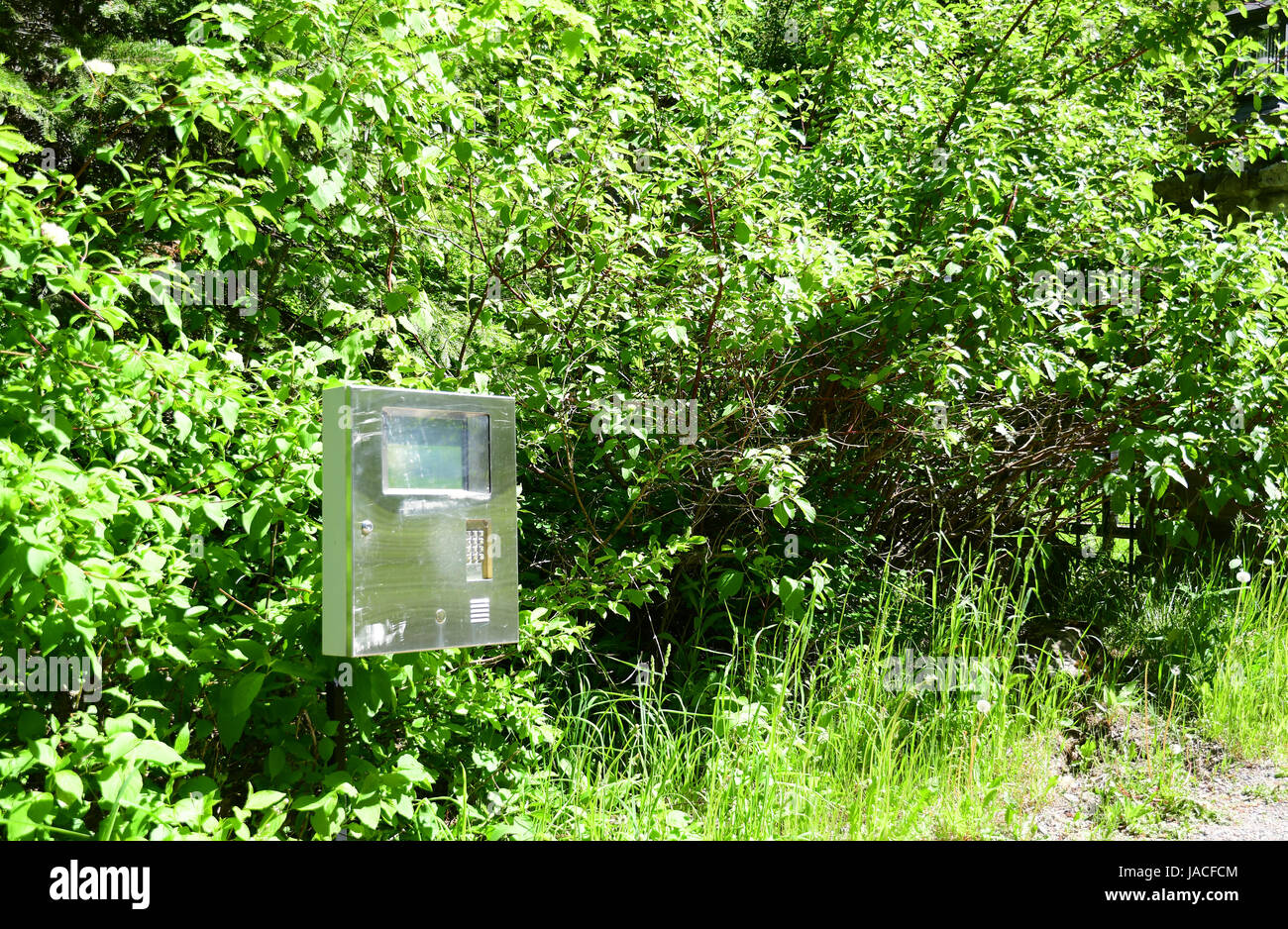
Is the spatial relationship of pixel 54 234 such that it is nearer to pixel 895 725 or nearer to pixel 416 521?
pixel 416 521

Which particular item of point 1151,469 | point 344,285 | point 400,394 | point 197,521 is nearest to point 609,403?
point 344,285

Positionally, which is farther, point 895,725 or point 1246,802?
point 1246,802

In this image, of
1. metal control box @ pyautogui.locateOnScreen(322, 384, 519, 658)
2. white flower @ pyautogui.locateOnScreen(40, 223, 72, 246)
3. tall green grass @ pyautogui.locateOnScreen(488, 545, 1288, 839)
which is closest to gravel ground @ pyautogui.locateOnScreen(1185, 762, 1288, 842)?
tall green grass @ pyautogui.locateOnScreen(488, 545, 1288, 839)

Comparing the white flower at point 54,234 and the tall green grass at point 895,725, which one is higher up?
the white flower at point 54,234

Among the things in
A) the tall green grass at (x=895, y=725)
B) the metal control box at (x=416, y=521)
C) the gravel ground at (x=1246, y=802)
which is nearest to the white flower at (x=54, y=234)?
the metal control box at (x=416, y=521)

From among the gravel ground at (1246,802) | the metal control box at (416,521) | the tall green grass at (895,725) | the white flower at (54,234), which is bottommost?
the gravel ground at (1246,802)

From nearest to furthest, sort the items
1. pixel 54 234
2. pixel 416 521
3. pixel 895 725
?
pixel 54 234 < pixel 416 521 < pixel 895 725

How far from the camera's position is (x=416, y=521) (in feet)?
8.39

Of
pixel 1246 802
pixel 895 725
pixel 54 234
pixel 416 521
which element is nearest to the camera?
pixel 54 234

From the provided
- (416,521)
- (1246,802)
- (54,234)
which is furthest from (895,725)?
(54,234)

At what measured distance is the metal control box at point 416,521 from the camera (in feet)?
7.88

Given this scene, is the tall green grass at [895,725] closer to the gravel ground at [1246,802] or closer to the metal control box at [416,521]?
the gravel ground at [1246,802]

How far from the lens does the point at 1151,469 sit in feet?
13.9
